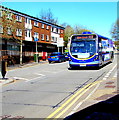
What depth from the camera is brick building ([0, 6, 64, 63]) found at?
2574 cm

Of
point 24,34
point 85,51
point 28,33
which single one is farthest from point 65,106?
point 28,33

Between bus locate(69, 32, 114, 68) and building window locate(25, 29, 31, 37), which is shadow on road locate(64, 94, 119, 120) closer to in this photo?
bus locate(69, 32, 114, 68)

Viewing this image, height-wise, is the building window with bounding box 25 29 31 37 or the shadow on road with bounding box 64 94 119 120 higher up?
the building window with bounding box 25 29 31 37

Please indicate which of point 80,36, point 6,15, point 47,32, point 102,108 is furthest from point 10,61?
point 102,108

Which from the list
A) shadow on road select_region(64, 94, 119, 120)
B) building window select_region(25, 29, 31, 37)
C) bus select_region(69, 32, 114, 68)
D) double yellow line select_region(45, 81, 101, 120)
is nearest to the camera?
shadow on road select_region(64, 94, 119, 120)

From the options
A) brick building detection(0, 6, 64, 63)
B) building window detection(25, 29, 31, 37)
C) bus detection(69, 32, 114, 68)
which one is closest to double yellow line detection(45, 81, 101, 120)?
bus detection(69, 32, 114, 68)

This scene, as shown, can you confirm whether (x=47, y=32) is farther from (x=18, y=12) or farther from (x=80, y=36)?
(x=80, y=36)

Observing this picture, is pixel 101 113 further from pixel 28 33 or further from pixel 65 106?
pixel 28 33

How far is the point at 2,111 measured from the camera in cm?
642

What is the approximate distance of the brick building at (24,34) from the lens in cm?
2574

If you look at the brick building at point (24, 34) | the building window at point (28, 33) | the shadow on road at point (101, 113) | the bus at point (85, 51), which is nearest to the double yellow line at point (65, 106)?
the shadow on road at point (101, 113)

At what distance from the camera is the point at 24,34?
31.2m

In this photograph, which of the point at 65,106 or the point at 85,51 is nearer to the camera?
the point at 65,106

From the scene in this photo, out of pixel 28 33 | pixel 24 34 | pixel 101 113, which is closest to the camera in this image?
pixel 101 113
